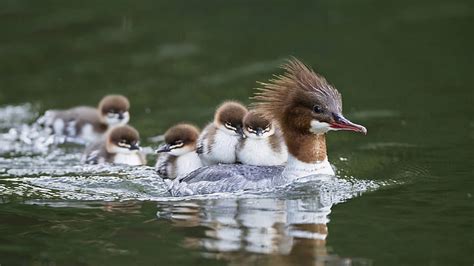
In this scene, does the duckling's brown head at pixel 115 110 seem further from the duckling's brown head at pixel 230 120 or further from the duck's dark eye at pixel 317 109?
the duck's dark eye at pixel 317 109

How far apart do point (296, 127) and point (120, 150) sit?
2743mm

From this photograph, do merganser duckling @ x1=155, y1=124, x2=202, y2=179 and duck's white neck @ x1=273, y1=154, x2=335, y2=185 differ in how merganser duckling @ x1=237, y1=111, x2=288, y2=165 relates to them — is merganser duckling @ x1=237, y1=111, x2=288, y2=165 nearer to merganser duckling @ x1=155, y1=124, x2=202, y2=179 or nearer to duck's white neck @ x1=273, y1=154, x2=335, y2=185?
duck's white neck @ x1=273, y1=154, x2=335, y2=185

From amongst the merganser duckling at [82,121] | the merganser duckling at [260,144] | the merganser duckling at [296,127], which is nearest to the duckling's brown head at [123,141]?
the merganser duckling at [82,121]

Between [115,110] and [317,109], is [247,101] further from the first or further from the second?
[317,109]

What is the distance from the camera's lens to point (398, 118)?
486 inches

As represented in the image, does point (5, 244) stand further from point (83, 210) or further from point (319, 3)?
point (319, 3)

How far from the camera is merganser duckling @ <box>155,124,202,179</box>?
34.2 feet

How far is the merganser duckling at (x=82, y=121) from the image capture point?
12.8 meters

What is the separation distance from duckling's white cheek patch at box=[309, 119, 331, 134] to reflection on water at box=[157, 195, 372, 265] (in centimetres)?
56

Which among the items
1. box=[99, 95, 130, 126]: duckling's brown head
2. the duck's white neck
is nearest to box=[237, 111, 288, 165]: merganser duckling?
the duck's white neck

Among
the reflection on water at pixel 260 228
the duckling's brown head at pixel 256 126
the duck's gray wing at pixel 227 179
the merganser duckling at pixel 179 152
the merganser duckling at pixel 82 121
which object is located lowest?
the reflection on water at pixel 260 228

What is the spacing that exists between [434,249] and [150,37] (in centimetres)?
960

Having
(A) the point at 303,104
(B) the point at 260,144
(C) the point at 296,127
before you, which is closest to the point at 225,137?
(B) the point at 260,144

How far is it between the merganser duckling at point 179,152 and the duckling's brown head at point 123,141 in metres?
0.75
